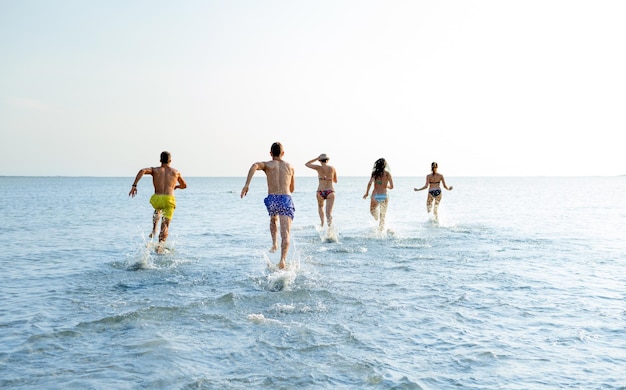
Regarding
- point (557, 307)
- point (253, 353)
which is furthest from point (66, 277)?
point (557, 307)

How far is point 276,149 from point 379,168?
19.1 feet

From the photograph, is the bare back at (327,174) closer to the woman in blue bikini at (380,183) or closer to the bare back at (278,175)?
the woman in blue bikini at (380,183)

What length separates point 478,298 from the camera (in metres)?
6.86

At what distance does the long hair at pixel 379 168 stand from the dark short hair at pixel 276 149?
18.6 ft

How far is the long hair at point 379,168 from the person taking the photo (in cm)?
1389

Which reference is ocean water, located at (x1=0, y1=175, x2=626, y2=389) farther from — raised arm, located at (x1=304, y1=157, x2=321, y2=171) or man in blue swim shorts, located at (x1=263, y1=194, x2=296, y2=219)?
raised arm, located at (x1=304, y1=157, x2=321, y2=171)

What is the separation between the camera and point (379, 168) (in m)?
13.9

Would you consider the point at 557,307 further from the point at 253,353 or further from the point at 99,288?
the point at 99,288

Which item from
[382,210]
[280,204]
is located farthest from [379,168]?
[280,204]

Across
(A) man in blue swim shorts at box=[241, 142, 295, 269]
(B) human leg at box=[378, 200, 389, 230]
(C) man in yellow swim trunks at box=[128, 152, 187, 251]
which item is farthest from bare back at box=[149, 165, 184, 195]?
(B) human leg at box=[378, 200, 389, 230]

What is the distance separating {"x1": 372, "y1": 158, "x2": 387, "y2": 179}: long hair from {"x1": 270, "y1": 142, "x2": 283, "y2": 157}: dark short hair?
5.68 meters

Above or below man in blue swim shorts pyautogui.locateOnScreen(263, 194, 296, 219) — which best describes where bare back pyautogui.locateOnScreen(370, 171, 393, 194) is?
above

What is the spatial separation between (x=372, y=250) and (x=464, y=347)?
707cm

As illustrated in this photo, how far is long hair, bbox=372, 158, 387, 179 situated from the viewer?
45.6 feet
